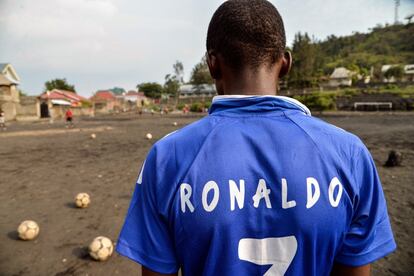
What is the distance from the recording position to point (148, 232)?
1.22m

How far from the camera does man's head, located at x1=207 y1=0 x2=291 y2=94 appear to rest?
4.03 feet

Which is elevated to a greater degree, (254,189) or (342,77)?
(342,77)

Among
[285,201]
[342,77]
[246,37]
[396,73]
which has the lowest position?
[285,201]

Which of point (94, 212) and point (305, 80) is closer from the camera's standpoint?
point (94, 212)

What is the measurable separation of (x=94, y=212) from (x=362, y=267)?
5722mm

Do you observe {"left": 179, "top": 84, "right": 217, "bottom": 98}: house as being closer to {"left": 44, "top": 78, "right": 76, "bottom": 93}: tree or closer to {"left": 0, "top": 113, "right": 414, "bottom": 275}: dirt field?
{"left": 44, "top": 78, "right": 76, "bottom": 93}: tree

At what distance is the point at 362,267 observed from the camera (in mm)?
1294

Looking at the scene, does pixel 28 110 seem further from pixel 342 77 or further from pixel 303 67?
pixel 342 77

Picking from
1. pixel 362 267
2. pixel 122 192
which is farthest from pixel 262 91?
pixel 122 192

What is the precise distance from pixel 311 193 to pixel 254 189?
221 millimetres

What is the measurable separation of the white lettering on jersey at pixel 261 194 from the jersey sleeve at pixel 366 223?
0.39 metres

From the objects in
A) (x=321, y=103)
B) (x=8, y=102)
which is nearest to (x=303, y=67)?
(x=321, y=103)

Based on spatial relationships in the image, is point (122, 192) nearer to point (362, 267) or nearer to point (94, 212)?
point (94, 212)

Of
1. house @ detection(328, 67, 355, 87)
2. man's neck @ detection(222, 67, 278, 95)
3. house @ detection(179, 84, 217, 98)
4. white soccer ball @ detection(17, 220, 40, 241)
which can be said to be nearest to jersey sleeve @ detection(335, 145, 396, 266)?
man's neck @ detection(222, 67, 278, 95)
